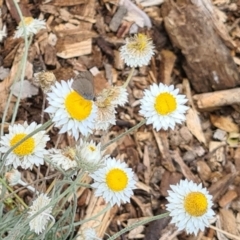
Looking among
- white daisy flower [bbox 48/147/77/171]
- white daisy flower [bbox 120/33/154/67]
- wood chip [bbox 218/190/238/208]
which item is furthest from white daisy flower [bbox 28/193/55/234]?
wood chip [bbox 218/190/238/208]

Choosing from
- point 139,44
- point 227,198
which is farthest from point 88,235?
point 227,198

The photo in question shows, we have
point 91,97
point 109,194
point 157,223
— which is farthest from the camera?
point 157,223

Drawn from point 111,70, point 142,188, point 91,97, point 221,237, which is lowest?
point 221,237

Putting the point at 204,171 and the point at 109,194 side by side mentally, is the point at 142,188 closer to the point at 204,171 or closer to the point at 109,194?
the point at 204,171

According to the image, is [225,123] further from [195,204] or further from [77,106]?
[77,106]

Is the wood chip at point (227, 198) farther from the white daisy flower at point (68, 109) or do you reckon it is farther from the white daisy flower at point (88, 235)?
the white daisy flower at point (68, 109)

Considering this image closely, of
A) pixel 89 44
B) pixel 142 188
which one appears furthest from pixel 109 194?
pixel 89 44
